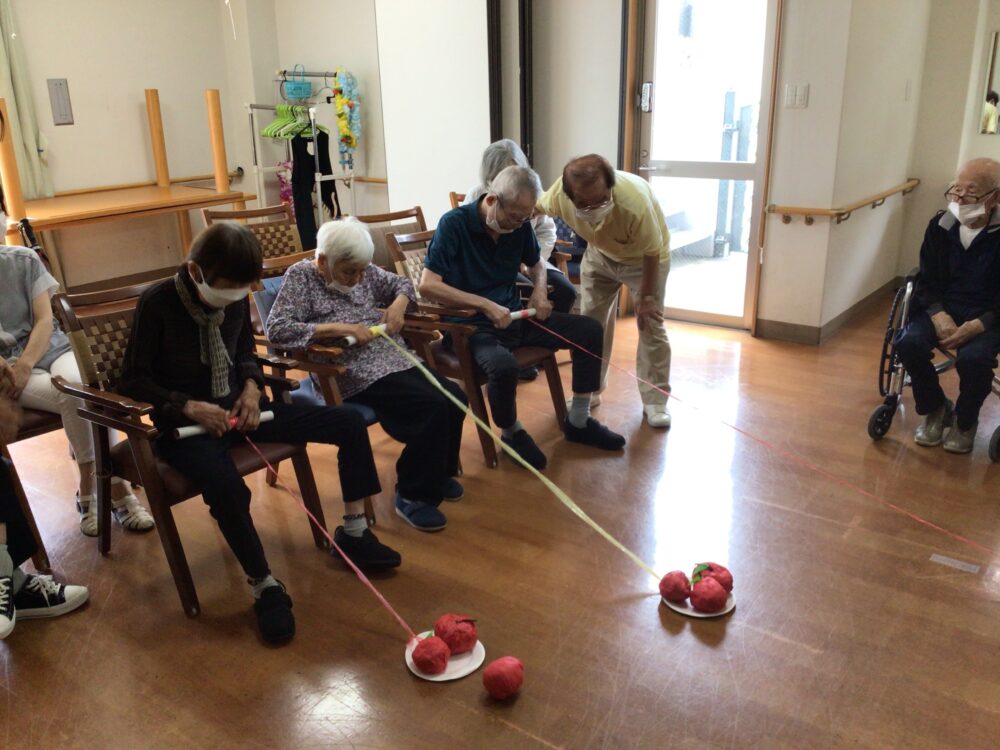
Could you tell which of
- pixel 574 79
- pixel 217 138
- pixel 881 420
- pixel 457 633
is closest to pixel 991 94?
pixel 574 79

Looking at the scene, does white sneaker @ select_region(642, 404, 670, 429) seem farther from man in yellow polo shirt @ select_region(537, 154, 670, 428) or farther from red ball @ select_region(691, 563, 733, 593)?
red ball @ select_region(691, 563, 733, 593)

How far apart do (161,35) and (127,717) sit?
5.32 metres

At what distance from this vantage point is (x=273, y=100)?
6301 millimetres

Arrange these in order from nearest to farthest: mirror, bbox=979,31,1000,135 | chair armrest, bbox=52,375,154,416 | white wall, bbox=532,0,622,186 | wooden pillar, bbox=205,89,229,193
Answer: chair armrest, bbox=52,375,154,416 → white wall, bbox=532,0,622,186 → mirror, bbox=979,31,1000,135 → wooden pillar, bbox=205,89,229,193

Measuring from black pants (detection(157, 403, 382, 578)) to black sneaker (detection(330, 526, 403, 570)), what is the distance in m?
0.12

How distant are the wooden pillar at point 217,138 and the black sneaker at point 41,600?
12.1 ft

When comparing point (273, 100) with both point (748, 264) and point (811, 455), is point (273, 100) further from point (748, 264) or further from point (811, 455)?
point (811, 455)

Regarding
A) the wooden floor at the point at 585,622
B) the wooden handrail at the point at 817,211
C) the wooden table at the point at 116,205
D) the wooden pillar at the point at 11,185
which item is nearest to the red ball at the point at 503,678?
the wooden floor at the point at 585,622

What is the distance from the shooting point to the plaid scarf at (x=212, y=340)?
225 cm

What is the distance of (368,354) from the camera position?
109 inches

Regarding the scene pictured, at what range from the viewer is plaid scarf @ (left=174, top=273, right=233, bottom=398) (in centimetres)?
225

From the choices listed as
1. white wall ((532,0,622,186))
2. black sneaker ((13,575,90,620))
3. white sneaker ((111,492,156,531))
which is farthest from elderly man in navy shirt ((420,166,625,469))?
white wall ((532,0,622,186))

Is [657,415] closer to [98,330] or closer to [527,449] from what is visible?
[527,449]

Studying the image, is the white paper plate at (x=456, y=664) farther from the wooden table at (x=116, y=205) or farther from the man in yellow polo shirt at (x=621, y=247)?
the wooden table at (x=116, y=205)
